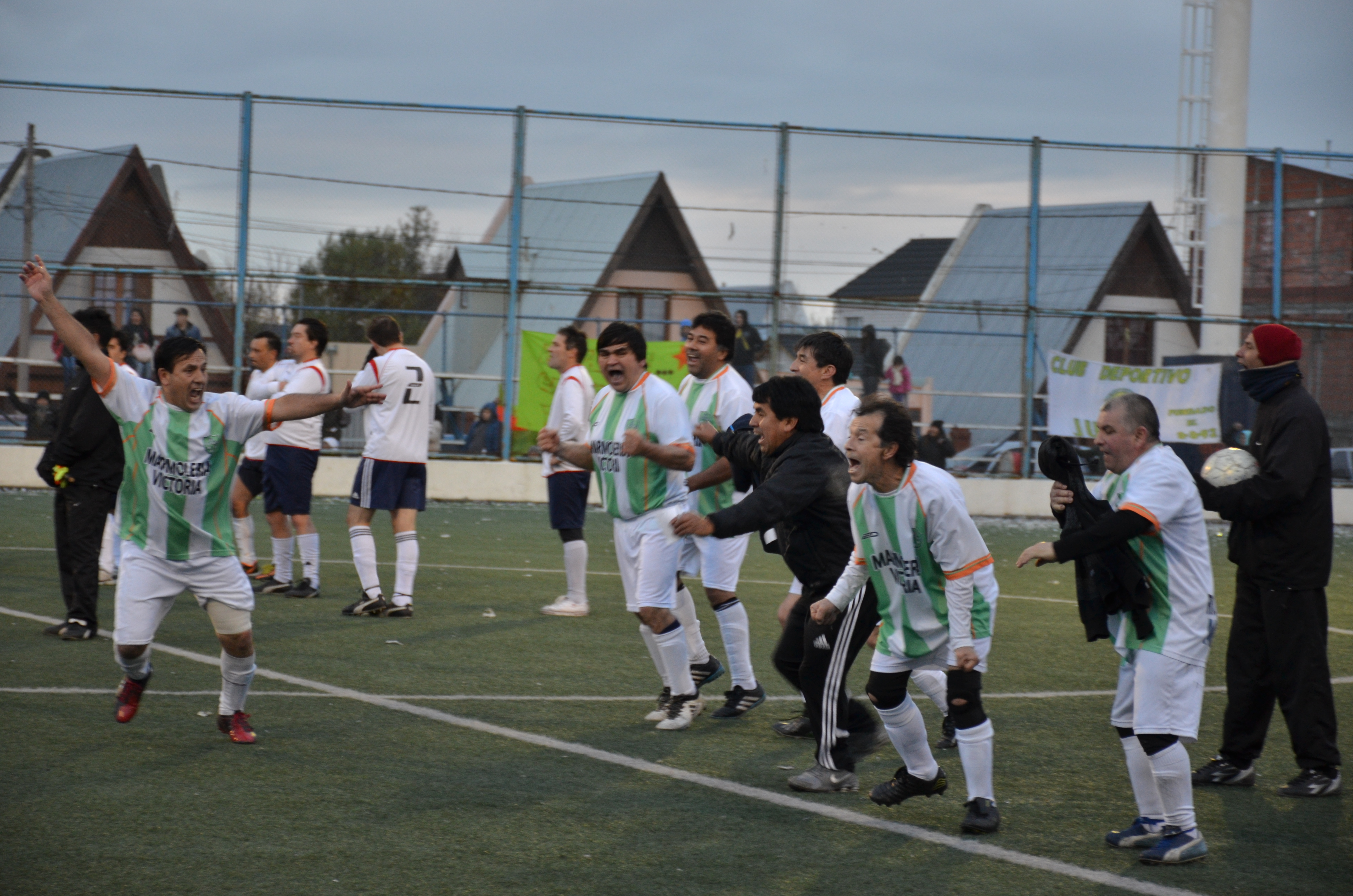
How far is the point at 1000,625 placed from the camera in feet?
31.4

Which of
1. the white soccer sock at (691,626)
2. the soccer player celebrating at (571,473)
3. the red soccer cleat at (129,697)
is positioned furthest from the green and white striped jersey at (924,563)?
the soccer player celebrating at (571,473)

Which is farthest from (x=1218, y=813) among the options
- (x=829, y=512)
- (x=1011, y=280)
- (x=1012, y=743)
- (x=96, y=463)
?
(x=1011, y=280)

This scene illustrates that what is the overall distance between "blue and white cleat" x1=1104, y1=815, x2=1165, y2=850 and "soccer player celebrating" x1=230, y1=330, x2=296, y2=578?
301 inches

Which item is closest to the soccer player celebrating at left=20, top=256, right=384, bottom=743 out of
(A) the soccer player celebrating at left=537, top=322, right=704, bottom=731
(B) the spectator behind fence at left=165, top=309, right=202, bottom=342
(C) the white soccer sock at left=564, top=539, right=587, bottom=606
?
(A) the soccer player celebrating at left=537, top=322, right=704, bottom=731

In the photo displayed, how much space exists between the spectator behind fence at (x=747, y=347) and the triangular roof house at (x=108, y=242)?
287 inches

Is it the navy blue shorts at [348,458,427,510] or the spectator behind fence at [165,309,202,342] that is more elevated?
the spectator behind fence at [165,309,202,342]

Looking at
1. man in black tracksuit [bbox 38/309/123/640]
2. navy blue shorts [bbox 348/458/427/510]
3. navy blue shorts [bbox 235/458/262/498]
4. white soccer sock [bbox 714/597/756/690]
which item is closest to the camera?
white soccer sock [bbox 714/597/756/690]

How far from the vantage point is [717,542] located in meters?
7.05

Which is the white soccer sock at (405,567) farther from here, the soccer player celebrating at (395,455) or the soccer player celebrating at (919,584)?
the soccer player celebrating at (919,584)

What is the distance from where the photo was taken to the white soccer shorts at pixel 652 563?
6184 mm

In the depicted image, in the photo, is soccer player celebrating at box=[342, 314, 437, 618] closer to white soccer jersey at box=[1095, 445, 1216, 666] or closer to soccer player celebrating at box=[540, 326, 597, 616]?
soccer player celebrating at box=[540, 326, 597, 616]

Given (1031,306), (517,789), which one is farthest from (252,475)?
(1031,306)

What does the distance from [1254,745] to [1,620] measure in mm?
7851

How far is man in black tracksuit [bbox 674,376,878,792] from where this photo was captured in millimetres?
5137
